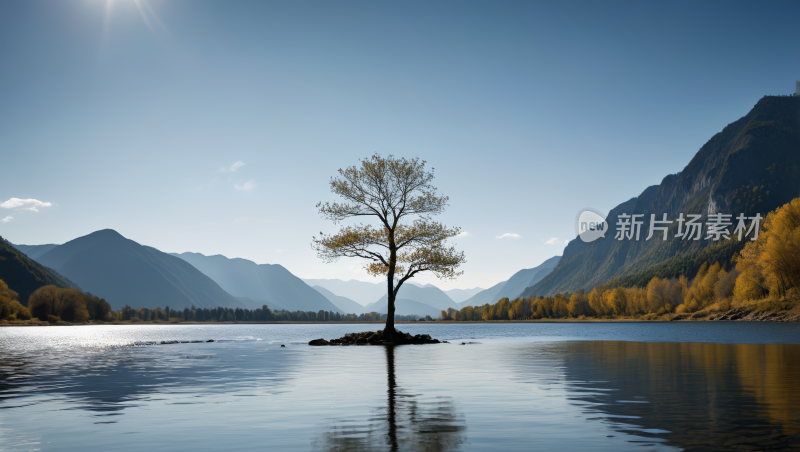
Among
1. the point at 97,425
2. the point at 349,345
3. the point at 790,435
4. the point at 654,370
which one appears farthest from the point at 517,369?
the point at 349,345

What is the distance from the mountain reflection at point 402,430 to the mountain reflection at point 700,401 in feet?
12.4

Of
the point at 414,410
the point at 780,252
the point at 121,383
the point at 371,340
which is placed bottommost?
the point at 371,340

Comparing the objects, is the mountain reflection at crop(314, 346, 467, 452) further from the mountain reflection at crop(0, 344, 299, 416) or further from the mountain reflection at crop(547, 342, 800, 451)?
the mountain reflection at crop(0, 344, 299, 416)

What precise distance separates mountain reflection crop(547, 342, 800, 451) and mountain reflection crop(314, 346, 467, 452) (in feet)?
12.4

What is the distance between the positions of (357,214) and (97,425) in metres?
44.9

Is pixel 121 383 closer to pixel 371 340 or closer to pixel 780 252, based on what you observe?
pixel 371 340

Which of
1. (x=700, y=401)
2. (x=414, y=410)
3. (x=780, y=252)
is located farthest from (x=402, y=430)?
(x=780, y=252)

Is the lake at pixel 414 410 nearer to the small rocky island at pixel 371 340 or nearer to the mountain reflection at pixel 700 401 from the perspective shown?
the mountain reflection at pixel 700 401

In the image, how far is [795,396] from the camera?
51.2 ft

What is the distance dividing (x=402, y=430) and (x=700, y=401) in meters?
9.01

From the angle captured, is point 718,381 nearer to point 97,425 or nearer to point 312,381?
point 312,381

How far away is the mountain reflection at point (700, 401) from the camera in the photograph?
10609 mm

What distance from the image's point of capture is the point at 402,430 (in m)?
11.7

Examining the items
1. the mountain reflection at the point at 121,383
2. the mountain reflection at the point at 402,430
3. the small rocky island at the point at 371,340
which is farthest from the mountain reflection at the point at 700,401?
the small rocky island at the point at 371,340
